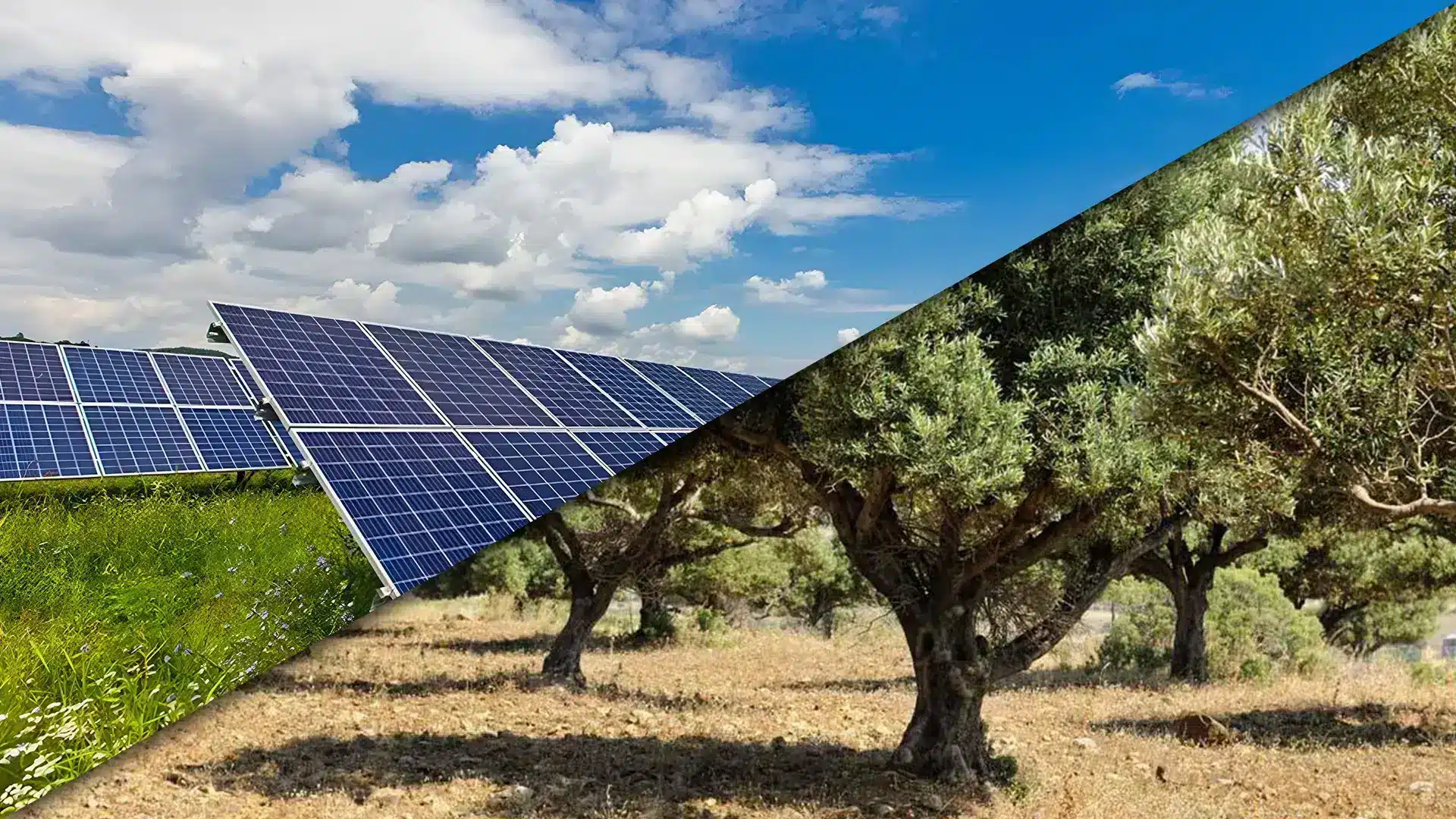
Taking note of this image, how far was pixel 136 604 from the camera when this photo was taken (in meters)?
4.12

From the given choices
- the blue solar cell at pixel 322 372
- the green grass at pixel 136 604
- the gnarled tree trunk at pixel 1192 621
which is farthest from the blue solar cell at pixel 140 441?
the gnarled tree trunk at pixel 1192 621

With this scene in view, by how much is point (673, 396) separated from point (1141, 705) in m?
3.77

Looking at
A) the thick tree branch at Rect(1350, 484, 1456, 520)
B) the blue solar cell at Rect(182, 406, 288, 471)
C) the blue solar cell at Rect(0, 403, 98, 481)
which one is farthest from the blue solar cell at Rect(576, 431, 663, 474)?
the thick tree branch at Rect(1350, 484, 1456, 520)

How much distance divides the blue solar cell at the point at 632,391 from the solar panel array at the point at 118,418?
72.8 inches

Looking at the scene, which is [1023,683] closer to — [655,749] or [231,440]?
[655,749]

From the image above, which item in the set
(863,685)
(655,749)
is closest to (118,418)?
(655,749)

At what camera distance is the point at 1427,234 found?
13.6ft

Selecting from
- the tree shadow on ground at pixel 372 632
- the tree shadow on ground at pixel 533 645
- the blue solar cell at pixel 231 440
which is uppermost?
the blue solar cell at pixel 231 440

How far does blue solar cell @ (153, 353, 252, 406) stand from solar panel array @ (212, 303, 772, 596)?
1.73 metres

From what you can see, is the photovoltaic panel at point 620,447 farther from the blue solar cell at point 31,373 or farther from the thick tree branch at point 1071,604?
the blue solar cell at point 31,373

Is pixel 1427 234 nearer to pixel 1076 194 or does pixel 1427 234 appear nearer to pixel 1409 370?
pixel 1409 370

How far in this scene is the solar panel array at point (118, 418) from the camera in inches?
204

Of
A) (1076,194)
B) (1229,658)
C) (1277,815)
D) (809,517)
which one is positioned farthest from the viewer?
(1229,658)

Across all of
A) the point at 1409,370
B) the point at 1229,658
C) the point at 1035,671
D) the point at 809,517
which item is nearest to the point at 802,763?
the point at 809,517
